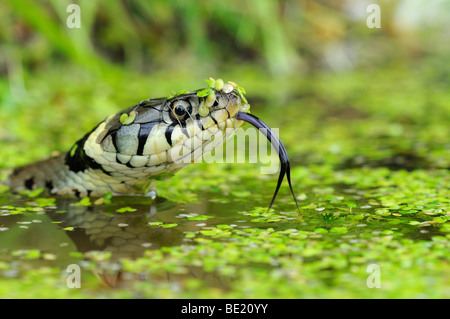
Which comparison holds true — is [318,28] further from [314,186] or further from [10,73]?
[314,186]

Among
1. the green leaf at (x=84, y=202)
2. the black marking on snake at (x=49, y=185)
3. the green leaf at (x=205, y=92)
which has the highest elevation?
the green leaf at (x=205, y=92)

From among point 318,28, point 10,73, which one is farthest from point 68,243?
point 318,28

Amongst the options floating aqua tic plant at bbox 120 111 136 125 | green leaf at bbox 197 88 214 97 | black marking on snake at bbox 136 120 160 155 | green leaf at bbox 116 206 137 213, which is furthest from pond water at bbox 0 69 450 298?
green leaf at bbox 197 88 214 97

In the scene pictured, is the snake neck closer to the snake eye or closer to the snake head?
the snake head

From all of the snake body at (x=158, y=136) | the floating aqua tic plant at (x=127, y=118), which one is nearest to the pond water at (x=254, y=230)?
the snake body at (x=158, y=136)

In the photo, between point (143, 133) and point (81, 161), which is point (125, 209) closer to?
point (81, 161)

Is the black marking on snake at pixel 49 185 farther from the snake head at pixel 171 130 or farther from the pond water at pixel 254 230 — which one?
the snake head at pixel 171 130

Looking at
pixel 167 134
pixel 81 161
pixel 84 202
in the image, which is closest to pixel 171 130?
pixel 167 134
